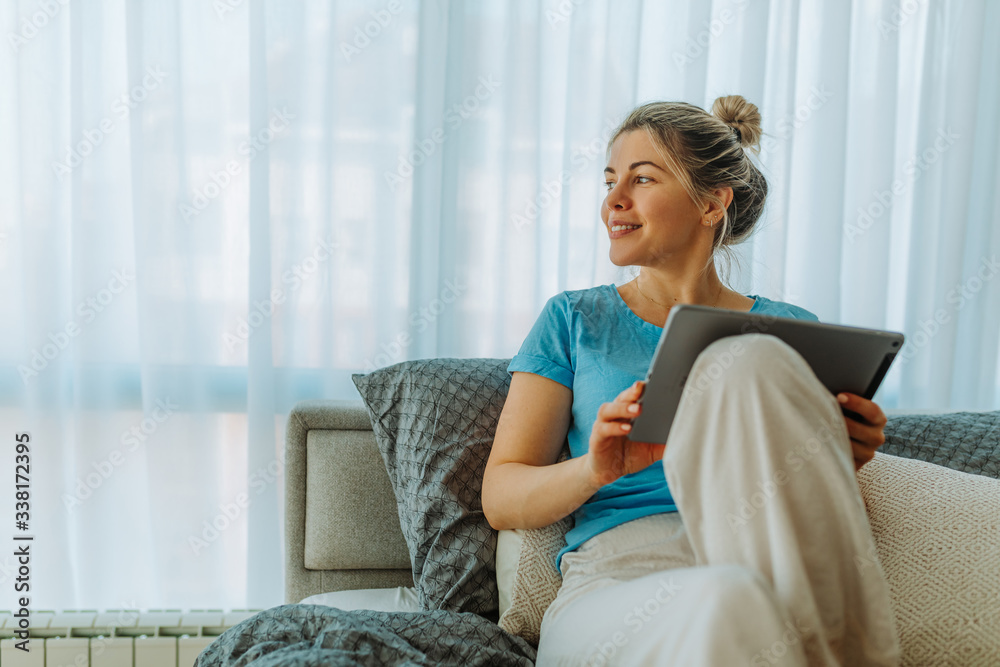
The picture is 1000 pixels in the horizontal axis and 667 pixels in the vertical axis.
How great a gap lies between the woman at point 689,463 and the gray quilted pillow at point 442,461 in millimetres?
72

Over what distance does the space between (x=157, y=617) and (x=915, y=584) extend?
4.90ft

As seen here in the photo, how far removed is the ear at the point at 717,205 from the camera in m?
1.33

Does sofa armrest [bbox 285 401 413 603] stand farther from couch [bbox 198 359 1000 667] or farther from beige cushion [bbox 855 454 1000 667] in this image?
beige cushion [bbox 855 454 1000 667]

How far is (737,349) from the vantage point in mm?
779

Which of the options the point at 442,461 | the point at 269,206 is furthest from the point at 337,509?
the point at 269,206

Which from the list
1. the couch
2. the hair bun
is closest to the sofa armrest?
the couch

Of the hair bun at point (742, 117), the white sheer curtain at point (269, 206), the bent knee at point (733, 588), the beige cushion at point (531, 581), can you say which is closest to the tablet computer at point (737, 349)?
the bent knee at point (733, 588)

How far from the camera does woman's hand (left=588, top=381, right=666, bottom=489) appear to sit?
89 cm

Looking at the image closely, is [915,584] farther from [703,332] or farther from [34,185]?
[34,185]

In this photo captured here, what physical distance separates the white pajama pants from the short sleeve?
1.42 feet

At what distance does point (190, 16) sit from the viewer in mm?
1592

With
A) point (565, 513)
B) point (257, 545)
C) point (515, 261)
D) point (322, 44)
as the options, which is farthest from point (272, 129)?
point (565, 513)

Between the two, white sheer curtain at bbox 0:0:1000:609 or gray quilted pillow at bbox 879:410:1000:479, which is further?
white sheer curtain at bbox 0:0:1000:609

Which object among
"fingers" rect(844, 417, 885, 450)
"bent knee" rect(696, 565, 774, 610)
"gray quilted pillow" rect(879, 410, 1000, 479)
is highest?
"fingers" rect(844, 417, 885, 450)
